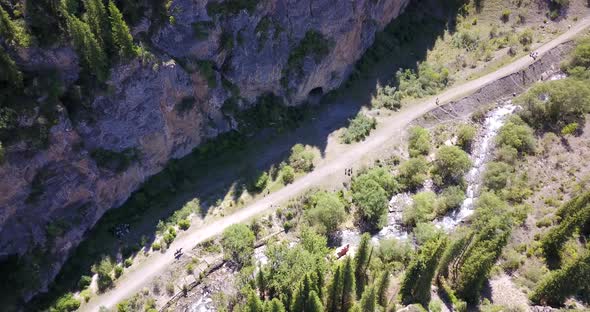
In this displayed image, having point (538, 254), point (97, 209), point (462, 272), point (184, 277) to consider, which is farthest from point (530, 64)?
point (97, 209)

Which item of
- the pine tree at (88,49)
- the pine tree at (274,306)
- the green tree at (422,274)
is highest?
the pine tree at (88,49)

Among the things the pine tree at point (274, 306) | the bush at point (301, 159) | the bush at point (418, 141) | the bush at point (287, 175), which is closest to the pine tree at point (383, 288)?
the pine tree at point (274, 306)

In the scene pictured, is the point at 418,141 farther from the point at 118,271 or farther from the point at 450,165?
the point at 118,271

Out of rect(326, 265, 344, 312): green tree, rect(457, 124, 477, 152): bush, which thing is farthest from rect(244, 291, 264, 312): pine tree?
rect(457, 124, 477, 152): bush

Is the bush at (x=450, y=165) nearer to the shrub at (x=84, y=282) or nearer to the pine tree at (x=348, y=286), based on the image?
the pine tree at (x=348, y=286)

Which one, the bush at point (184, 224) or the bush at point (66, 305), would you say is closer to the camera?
the bush at point (66, 305)

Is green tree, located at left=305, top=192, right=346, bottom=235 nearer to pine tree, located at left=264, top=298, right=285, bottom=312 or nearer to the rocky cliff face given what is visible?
pine tree, located at left=264, top=298, right=285, bottom=312
